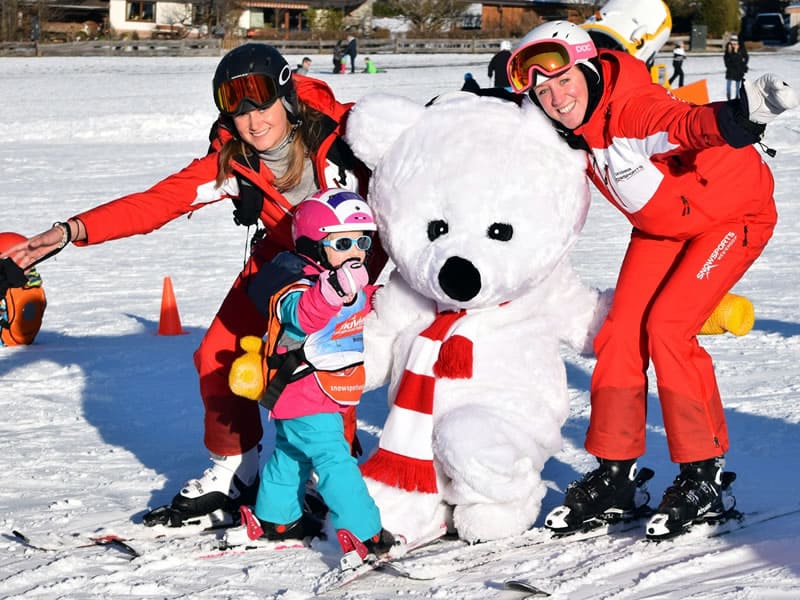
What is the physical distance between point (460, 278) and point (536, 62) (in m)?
0.81

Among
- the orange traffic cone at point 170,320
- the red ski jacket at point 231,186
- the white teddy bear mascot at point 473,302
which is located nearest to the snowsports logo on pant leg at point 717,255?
the white teddy bear mascot at point 473,302

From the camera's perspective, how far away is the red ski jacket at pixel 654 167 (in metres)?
4.21

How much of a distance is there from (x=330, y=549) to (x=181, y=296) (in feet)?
17.5

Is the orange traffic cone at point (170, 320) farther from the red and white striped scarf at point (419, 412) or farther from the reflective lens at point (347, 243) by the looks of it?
the reflective lens at point (347, 243)

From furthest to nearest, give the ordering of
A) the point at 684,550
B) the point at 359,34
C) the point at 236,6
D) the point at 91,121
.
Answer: the point at 236,6 < the point at 359,34 < the point at 91,121 < the point at 684,550

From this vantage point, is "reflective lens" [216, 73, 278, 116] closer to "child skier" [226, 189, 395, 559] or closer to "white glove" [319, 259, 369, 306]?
"child skier" [226, 189, 395, 559]

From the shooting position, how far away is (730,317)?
4.49 m

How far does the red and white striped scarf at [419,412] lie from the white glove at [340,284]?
24.4 inches

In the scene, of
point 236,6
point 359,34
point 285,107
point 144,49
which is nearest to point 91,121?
point 285,107

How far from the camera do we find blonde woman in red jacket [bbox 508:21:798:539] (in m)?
4.29

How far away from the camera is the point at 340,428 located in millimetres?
4305

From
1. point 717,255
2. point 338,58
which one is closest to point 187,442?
point 717,255

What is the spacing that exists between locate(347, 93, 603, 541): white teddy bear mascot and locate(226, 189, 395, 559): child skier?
0.25m

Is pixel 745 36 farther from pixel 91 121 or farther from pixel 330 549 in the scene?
pixel 330 549
